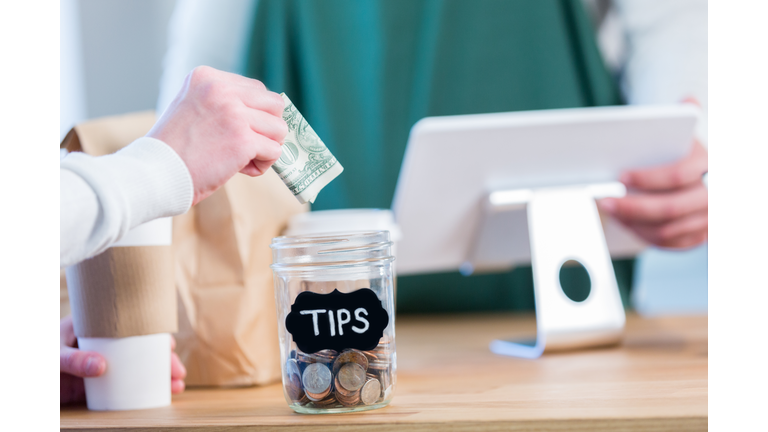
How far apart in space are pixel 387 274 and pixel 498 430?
166 millimetres

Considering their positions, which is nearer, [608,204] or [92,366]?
[92,366]

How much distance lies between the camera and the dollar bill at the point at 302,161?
547 millimetres

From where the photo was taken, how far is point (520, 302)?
4.57ft

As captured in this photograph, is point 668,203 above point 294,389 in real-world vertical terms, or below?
above

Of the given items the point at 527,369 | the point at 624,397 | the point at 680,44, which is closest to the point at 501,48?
the point at 680,44

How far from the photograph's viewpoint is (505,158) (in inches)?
33.4

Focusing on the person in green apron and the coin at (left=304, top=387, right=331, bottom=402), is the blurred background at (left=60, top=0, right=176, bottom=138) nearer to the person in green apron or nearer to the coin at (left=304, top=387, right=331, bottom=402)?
the person in green apron

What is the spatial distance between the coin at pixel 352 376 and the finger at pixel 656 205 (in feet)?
1.86

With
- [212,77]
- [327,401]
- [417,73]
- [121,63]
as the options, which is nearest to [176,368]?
[327,401]

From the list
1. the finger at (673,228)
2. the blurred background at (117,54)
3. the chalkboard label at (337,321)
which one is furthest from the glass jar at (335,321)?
the blurred background at (117,54)

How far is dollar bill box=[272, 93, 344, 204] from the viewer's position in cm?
55

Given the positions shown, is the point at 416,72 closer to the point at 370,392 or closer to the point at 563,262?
the point at 563,262

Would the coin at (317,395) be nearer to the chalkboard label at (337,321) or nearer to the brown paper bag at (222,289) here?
the chalkboard label at (337,321)

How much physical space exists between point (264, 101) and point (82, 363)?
300mm
